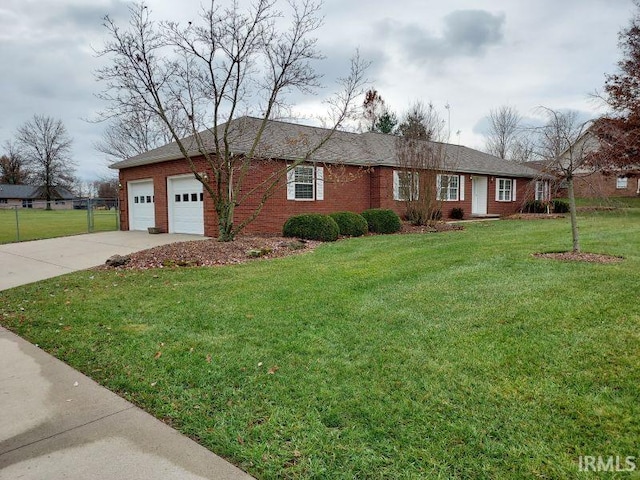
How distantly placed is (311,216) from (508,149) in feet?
122

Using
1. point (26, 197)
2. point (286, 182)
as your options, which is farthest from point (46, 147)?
point (286, 182)

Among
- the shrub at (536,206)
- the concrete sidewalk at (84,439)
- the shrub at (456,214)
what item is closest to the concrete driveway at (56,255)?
the concrete sidewalk at (84,439)

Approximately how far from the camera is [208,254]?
9641 millimetres

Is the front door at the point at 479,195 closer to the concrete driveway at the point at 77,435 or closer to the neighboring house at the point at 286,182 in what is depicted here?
the neighboring house at the point at 286,182

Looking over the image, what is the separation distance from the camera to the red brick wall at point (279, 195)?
566 inches

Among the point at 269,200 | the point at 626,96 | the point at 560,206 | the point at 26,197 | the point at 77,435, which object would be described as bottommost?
the point at 77,435

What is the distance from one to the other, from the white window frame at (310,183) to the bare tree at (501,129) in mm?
32993

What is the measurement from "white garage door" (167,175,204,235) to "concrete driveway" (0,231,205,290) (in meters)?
0.54

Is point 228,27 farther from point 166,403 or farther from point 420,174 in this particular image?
point 166,403

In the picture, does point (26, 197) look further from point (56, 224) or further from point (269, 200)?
point (269, 200)

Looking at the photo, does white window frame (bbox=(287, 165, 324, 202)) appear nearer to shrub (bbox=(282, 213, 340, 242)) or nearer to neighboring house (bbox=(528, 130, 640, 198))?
shrub (bbox=(282, 213, 340, 242))

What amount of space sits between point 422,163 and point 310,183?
4.34 meters

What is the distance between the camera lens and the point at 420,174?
15844 millimetres

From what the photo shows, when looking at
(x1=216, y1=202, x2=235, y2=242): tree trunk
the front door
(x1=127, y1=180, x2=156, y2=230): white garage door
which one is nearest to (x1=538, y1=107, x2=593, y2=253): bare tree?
(x1=216, y1=202, x2=235, y2=242): tree trunk
